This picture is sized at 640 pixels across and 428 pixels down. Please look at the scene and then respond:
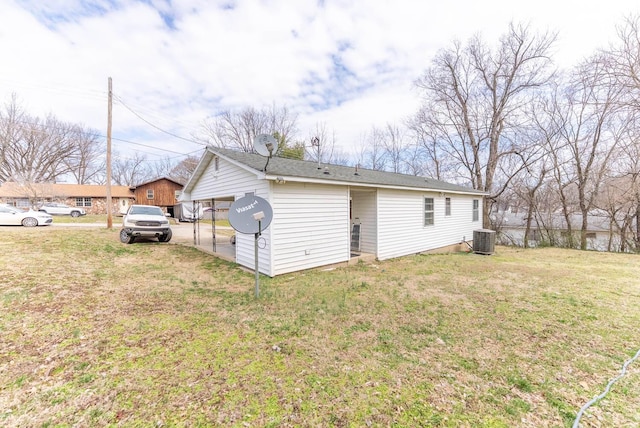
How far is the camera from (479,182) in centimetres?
1759

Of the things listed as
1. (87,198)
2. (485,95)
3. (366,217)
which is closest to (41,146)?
(87,198)

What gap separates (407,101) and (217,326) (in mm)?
20071

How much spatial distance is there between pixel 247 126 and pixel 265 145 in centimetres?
2019

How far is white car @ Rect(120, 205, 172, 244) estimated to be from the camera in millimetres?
9766

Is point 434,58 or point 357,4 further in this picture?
point 434,58

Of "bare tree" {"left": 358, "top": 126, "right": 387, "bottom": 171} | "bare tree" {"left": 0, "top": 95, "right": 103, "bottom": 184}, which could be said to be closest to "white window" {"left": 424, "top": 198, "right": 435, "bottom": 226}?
"bare tree" {"left": 358, "top": 126, "right": 387, "bottom": 171}

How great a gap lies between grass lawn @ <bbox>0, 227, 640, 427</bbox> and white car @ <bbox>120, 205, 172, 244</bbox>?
3918 mm

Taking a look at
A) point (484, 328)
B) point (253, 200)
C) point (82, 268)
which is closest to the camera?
point (484, 328)

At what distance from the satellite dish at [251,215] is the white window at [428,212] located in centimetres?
791

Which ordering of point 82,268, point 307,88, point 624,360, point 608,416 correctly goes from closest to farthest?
point 608,416 → point 624,360 → point 82,268 → point 307,88

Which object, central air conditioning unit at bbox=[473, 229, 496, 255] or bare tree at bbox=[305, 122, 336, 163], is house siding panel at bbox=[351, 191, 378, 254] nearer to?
central air conditioning unit at bbox=[473, 229, 496, 255]

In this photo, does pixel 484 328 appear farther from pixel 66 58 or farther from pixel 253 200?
pixel 66 58

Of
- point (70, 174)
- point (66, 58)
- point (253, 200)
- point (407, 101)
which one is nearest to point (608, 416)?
point (253, 200)

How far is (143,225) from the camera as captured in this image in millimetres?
10008
